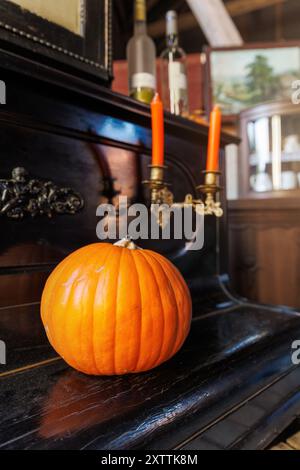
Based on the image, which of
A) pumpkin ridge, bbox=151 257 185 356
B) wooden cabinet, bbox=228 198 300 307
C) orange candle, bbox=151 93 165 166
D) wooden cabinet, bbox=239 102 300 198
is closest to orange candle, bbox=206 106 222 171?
orange candle, bbox=151 93 165 166

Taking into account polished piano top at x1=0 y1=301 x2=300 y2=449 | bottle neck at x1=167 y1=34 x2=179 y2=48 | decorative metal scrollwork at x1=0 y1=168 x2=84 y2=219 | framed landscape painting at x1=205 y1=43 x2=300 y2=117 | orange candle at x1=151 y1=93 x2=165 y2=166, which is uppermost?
framed landscape painting at x1=205 y1=43 x2=300 y2=117

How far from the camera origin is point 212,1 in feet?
8.17

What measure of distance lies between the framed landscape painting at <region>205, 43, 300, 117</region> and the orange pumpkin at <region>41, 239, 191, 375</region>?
2381 millimetres

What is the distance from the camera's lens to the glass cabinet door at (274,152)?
8.36ft

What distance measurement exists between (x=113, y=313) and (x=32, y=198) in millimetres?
287

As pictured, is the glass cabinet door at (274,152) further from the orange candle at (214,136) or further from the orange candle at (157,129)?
the orange candle at (157,129)

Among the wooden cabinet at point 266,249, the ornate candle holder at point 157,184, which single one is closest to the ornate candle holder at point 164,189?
the ornate candle holder at point 157,184

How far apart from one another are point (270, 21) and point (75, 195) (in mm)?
4311

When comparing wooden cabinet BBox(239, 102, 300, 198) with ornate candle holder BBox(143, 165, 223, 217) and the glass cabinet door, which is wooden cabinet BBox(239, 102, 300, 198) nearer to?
the glass cabinet door

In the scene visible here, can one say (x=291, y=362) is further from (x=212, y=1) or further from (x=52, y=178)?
(x=212, y=1)

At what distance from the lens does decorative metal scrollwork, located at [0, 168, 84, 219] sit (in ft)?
1.94

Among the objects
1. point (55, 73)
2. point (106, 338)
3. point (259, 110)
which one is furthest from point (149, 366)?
point (259, 110)

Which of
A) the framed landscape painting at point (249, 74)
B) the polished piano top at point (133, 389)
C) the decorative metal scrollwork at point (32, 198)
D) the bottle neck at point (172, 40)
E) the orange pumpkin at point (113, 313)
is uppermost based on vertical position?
the framed landscape painting at point (249, 74)

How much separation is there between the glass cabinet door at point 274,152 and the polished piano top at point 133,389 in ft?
6.84
